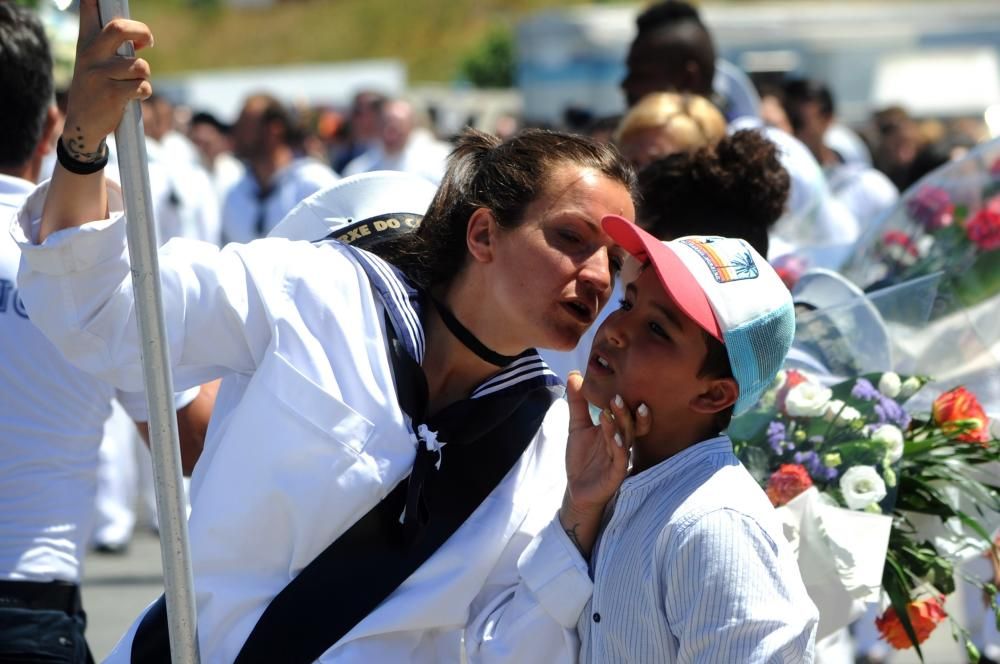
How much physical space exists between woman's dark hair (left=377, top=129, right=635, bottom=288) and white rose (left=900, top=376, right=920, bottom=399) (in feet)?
2.82

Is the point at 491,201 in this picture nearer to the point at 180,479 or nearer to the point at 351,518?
the point at 351,518

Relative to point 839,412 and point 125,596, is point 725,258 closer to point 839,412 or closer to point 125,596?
point 839,412

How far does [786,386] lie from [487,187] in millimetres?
907

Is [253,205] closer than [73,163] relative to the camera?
No

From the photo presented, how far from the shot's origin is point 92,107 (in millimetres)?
2129

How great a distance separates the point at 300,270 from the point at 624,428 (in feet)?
2.01

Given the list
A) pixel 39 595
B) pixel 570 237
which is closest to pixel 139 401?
pixel 39 595

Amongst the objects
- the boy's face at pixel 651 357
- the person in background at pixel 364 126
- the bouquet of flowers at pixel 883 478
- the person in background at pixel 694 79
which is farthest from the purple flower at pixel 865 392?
the person in background at pixel 364 126

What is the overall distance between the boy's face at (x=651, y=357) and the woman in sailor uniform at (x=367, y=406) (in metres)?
0.07

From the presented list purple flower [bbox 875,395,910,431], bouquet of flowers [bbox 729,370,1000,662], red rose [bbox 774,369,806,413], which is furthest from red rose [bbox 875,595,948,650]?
red rose [bbox 774,369,806,413]

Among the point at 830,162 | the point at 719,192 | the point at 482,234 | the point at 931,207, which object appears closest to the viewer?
the point at 482,234

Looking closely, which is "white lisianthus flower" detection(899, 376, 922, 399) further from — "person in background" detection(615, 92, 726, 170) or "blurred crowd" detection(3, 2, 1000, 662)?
"person in background" detection(615, 92, 726, 170)

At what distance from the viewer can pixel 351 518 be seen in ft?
7.87

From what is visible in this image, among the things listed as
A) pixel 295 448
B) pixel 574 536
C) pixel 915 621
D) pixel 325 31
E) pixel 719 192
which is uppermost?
pixel 325 31
